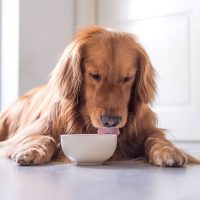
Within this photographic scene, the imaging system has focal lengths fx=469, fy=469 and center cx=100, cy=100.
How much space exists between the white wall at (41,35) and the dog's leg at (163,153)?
61.2 inches

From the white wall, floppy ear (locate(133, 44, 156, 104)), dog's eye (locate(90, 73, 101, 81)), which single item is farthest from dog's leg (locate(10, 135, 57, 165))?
the white wall

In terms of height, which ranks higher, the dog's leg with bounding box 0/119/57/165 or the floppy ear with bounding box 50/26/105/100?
the floppy ear with bounding box 50/26/105/100

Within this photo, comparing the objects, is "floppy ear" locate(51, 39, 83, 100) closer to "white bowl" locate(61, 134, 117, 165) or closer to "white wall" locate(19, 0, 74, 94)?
"white bowl" locate(61, 134, 117, 165)

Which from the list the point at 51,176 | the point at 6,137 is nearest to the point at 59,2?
the point at 6,137

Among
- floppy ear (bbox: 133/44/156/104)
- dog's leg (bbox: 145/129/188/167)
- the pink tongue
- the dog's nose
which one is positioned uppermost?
floppy ear (bbox: 133/44/156/104)

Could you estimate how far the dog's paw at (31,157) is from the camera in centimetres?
157

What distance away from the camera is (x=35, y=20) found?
319 cm

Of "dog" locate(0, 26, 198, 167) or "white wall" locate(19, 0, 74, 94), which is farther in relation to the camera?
"white wall" locate(19, 0, 74, 94)

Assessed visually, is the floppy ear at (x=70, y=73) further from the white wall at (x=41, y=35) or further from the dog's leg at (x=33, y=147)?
the white wall at (x=41, y=35)

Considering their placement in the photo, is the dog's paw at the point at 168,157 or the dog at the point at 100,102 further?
the dog at the point at 100,102

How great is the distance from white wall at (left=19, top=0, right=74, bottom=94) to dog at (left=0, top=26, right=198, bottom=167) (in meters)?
1.23

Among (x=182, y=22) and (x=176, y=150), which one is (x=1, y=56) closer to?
(x=182, y=22)

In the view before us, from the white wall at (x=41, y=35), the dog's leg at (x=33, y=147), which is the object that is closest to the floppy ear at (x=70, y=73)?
the dog's leg at (x=33, y=147)

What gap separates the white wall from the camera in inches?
122
